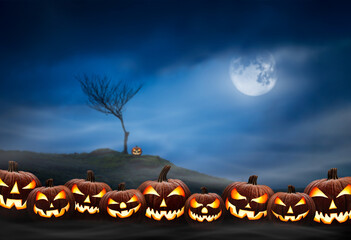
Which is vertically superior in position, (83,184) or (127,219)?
(83,184)

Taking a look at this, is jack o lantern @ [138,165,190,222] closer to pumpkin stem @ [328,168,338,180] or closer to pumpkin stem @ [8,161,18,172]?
pumpkin stem @ [8,161,18,172]

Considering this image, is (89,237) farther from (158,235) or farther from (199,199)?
(199,199)

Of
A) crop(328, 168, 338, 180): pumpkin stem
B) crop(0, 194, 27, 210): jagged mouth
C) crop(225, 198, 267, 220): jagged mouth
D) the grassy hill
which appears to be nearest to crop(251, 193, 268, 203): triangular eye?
crop(225, 198, 267, 220): jagged mouth

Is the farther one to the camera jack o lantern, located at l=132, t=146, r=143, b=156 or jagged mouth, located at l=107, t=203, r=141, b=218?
jack o lantern, located at l=132, t=146, r=143, b=156

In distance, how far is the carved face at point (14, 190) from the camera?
28.9ft

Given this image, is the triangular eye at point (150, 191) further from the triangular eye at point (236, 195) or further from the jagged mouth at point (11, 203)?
the jagged mouth at point (11, 203)

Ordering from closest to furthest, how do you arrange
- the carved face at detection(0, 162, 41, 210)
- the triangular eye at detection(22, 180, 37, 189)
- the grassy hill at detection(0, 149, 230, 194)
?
the carved face at detection(0, 162, 41, 210)
the triangular eye at detection(22, 180, 37, 189)
the grassy hill at detection(0, 149, 230, 194)

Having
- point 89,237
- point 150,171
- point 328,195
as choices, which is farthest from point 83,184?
point 150,171

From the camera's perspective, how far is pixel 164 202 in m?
8.46

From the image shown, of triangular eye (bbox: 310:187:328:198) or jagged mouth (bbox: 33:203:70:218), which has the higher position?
triangular eye (bbox: 310:187:328:198)

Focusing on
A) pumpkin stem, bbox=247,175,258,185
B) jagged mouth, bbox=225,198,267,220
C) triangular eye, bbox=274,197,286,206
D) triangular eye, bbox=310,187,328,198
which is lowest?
jagged mouth, bbox=225,198,267,220

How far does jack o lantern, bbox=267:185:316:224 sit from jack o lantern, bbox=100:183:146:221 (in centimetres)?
276

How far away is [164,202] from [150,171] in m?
12.3

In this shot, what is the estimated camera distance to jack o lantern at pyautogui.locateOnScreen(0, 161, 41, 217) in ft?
28.9
